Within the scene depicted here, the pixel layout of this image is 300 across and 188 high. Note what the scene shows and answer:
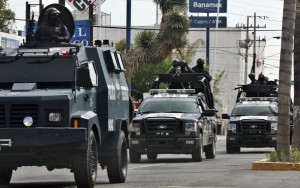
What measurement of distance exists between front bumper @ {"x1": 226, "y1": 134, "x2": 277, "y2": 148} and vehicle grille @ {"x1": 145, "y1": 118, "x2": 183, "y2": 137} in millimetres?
7551

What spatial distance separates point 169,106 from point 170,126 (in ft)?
3.73

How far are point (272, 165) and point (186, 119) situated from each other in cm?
507

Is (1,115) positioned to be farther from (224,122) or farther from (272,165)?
(224,122)

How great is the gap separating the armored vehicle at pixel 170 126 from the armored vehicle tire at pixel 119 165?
28.5ft

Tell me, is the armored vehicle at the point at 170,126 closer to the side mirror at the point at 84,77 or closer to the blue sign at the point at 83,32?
the side mirror at the point at 84,77

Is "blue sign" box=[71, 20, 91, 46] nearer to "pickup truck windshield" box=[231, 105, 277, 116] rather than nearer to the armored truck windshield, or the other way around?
"pickup truck windshield" box=[231, 105, 277, 116]

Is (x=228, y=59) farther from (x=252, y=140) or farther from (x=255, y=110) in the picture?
(x=252, y=140)

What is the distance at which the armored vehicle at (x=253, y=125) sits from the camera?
35.2m

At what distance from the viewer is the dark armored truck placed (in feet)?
51.6

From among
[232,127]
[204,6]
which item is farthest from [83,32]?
[204,6]

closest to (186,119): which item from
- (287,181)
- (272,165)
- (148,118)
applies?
(148,118)

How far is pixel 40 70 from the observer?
55.8ft

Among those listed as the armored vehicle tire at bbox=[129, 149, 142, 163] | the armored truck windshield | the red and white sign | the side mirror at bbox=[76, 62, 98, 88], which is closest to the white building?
the red and white sign

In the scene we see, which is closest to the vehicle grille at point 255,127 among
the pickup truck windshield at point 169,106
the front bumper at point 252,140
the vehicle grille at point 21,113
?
the front bumper at point 252,140
